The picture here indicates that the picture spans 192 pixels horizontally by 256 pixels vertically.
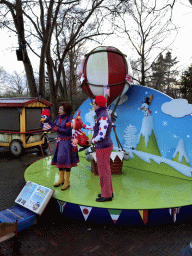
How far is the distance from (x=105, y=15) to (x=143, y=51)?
5.03 meters

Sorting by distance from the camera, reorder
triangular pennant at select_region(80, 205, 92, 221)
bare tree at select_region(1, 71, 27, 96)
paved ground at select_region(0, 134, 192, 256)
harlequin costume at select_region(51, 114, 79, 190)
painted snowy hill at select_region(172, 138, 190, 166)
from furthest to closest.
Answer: bare tree at select_region(1, 71, 27, 96)
painted snowy hill at select_region(172, 138, 190, 166)
harlequin costume at select_region(51, 114, 79, 190)
triangular pennant at select_region(80, 205, 92, 221)
paved ground at select_region(0, 134, 192, 256)

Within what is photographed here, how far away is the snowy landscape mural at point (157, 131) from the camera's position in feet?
13.9

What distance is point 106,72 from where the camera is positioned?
4289 millimetres

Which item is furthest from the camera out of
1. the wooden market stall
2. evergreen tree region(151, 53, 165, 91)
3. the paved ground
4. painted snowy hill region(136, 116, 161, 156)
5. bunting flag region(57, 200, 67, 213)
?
evergreen tree region(151, 53, 165, 91)

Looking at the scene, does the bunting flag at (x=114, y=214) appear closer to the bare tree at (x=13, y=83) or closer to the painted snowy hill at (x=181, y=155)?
the painted snowy hill at (x=181, y=155)

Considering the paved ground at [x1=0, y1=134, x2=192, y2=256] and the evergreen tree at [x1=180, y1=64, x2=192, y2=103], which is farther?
the evergreen tree at [x1=180, y1=64, x2=192, y2=103]

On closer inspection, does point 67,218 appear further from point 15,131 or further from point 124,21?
point 124,21

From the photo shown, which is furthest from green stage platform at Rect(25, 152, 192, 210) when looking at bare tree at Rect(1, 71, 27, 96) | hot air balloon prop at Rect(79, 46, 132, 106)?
bare tree at Rect(1, 71, 27, 96)

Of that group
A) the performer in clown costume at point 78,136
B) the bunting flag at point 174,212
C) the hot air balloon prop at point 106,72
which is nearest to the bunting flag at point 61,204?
the performer in clown costume at point 78,136

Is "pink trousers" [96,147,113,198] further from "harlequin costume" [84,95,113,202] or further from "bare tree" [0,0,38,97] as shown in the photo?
"bare tree" [0,0,38,97]

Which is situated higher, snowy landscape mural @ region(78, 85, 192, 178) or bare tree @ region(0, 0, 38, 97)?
bare tree @ region(0, 0, 38, 97)

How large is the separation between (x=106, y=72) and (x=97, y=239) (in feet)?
9.73

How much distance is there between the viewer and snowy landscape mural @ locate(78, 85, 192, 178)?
A: 4.25 m

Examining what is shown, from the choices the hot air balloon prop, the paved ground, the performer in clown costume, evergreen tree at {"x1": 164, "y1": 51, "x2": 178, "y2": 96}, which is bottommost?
the paved ground
